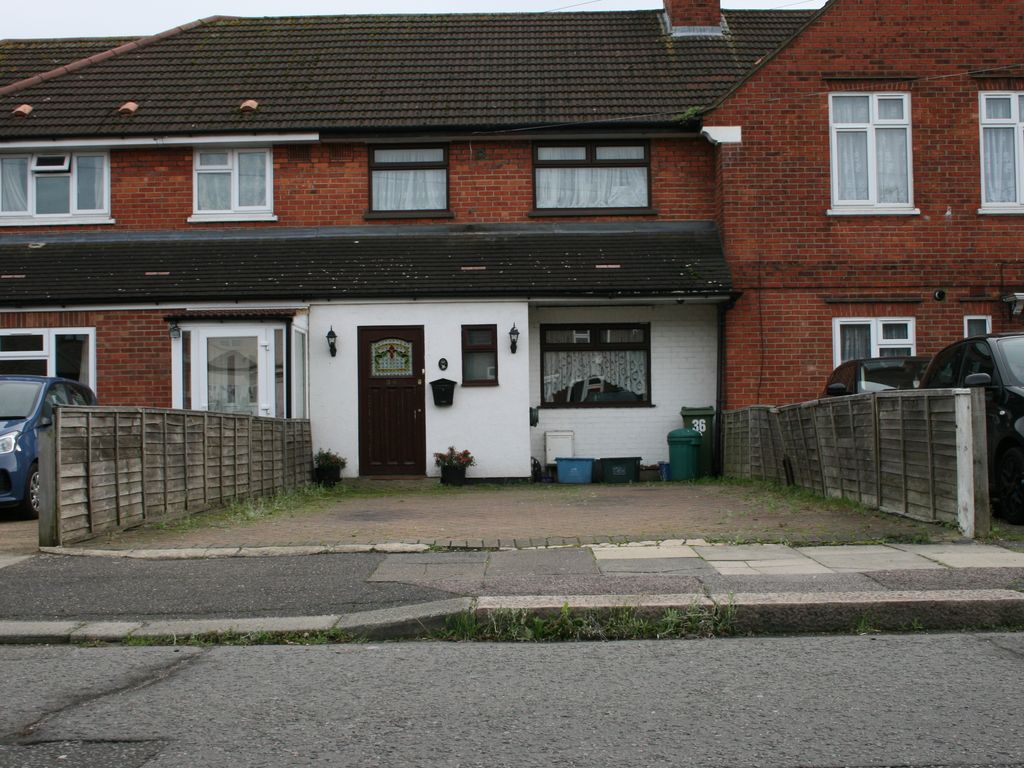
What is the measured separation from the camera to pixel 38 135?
1741 centimetres

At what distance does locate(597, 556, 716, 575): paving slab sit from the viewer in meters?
7.12

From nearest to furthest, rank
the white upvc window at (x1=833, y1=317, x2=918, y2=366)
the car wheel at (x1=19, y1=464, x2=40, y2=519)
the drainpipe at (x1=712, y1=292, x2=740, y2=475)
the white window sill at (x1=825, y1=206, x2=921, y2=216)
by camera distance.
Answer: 1. the car wheel at (x1=19, y1=464, x2=40, y2=519)
2. the white upvc window at (x1=833, y1=317, x2=918, y2=366)
3. the white window sill at (x1=825, y1=206, x2=921, y2=216)
4. the drainpipe at (x1=712, y1=292, x2=740, y2=475)

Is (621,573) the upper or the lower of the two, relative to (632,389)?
lower

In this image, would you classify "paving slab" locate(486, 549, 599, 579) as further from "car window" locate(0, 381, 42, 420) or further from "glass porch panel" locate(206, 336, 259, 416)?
"glass porch panel" locate(206, 336, 259, 416)

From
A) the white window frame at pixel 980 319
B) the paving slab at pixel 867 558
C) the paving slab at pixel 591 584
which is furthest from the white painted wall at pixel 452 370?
the paving slab at pixel 591 584

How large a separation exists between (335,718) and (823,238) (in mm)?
14260

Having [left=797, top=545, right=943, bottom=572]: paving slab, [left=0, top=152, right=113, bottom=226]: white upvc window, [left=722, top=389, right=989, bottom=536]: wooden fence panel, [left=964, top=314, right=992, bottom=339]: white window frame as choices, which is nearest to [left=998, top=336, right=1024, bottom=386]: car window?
[left=722, top=389, right=989, bottom=536]: wooden fence panel

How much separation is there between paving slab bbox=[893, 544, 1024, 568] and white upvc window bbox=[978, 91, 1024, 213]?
423 inches

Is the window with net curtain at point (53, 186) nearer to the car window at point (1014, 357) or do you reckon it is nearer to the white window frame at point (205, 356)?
the white window frame at point (205, 356)

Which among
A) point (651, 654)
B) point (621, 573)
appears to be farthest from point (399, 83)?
point (651, 654)

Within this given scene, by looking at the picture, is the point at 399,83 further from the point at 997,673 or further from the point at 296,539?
the point at 997,673

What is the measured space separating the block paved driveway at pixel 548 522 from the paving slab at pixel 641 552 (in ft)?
1.72

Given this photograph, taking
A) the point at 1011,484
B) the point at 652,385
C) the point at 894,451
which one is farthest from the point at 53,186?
the point at 1011,484

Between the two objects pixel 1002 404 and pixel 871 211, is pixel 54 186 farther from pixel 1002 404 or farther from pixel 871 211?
pixel 1002 404
